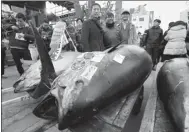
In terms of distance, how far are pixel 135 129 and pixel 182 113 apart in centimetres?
114

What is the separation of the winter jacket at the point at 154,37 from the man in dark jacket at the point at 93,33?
11.2 ft

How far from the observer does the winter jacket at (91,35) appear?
331cm

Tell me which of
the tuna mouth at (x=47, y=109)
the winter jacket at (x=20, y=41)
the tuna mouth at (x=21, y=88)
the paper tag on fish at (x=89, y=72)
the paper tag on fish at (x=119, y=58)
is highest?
the winter jacket at (x=20, y=41)

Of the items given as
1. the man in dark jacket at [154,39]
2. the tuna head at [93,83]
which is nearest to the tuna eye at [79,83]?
the tuna head at [93,83]

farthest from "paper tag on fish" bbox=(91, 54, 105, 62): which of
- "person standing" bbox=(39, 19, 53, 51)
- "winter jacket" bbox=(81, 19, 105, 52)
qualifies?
"person standing" bbox=(39, 19, 53, 51)

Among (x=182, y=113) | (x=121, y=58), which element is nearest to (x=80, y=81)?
(x=121, y=58)

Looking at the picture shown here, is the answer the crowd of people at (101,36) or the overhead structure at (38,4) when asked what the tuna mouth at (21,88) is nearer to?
the crowd of people at (101,36)

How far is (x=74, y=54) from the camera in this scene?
312 centimetres

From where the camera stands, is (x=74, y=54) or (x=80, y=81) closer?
(x=80, y=81)

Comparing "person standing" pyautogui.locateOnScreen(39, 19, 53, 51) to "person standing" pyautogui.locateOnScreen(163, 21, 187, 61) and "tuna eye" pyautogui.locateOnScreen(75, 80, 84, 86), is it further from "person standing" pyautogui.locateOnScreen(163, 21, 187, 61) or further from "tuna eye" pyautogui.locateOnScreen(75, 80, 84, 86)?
"person standing" pyautogui.locateOnScreen(163, 21, 187, 61)

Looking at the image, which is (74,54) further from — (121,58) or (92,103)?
(92,103)

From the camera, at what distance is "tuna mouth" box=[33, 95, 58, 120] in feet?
6.56

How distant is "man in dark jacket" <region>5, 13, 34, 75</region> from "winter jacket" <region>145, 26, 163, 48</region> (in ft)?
14.6

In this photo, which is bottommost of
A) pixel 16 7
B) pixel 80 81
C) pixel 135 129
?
pixel 135 129
